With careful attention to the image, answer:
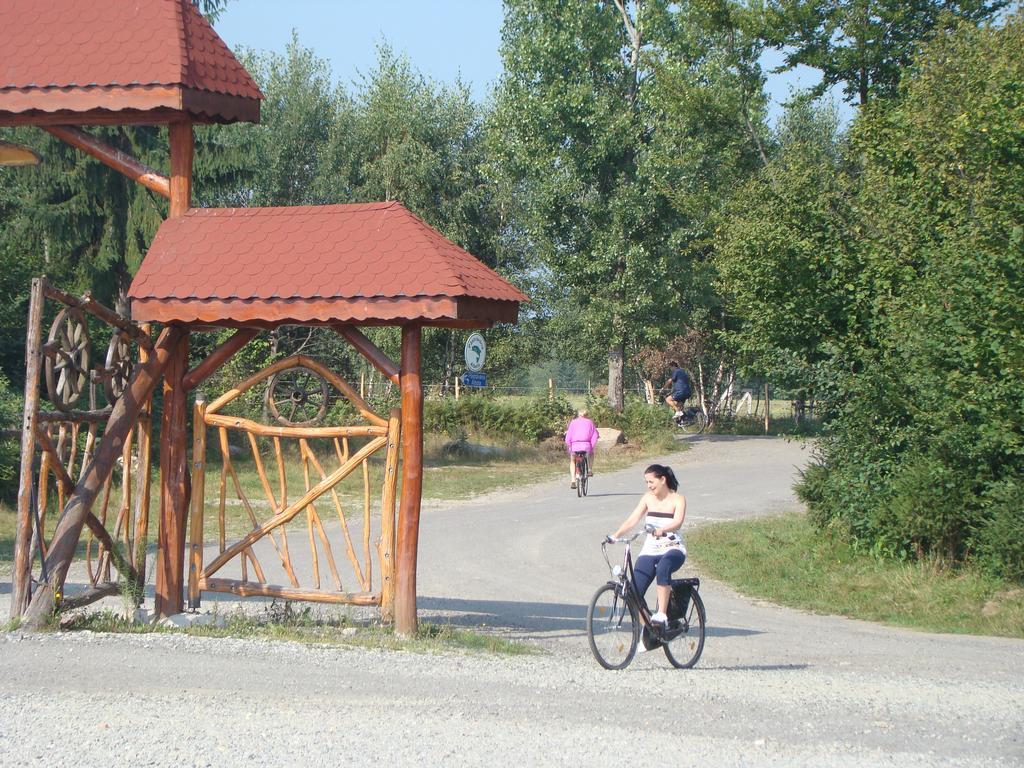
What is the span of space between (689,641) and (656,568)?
0.70 metres

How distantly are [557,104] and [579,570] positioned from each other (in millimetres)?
23686

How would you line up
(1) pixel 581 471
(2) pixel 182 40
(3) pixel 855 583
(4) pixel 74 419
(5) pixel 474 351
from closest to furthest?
1. (4) pixel 74 419
2. (2) pixel 182 40
3. (3) pixel 855 583
4. (1) pixel 581 471
5. (5) pixel 474 351

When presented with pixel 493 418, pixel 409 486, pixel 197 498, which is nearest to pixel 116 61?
pixel 197 498

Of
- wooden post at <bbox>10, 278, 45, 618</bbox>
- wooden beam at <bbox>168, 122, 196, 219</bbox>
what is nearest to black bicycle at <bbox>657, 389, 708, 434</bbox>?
wooden beam at <bbox>168, 122, 196, 219</bbox>

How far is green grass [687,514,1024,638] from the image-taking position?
1348 cm

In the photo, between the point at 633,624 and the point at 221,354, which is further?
the point at 221,354

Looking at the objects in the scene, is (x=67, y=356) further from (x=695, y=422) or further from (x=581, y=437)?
(x=695, y=422)

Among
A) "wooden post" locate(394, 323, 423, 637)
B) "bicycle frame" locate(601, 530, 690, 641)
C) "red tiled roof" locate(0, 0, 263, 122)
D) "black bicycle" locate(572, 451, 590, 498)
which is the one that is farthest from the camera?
"black bicycle" locate(572, 451, 590, 498)

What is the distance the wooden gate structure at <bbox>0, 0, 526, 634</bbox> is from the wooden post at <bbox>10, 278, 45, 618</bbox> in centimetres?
2

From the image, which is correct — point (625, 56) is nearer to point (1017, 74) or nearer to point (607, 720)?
point (1017, 74)

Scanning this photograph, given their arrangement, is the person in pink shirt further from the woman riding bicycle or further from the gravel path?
the woman riding bicycle

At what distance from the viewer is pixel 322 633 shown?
9.55 meters

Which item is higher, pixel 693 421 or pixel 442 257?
pixel 442 257

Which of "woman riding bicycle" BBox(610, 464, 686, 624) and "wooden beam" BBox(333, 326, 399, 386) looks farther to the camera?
"wooden beam" BBox(333, 326, 399, 386)
